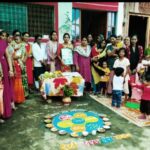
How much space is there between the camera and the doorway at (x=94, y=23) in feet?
35.5

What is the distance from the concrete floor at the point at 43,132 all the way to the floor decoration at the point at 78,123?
121mm

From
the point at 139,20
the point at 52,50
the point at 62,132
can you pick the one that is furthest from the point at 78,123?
the point at 139,20

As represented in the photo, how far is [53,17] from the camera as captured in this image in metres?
9.07

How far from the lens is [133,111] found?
18.1 feet

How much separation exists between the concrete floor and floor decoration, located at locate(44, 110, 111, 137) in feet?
0.40

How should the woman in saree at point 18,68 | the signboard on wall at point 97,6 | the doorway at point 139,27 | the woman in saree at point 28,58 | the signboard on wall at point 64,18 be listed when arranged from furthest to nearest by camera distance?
1. the doorway at point 139,27
2. the signboard on wall at point 97,6
3. the signboard on wall at point 64,18
4. the woman in saree at point 28,58
5. the woman in saree at point 18,68

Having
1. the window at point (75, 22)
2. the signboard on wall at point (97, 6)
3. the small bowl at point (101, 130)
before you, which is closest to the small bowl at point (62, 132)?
the small bowl at point (101, 130)

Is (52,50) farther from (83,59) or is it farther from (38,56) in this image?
(83,59)

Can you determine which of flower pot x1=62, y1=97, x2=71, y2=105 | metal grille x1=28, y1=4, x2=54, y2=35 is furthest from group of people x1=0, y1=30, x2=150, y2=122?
metal grille x1=28, y1=4, x2=54, y2=35

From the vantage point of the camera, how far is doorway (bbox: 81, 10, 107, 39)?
1082cm

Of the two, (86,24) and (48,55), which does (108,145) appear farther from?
(86,24)

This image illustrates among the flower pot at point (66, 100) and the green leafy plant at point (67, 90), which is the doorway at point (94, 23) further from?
the flower pot at point (66, 100)

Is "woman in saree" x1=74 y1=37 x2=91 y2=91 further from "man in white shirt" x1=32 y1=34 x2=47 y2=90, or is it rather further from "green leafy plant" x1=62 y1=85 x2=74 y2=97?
"green leafy plant" x1=62 y1=85 x2=74 y2=97

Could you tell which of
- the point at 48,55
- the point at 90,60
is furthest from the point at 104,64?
the point at 48,55
